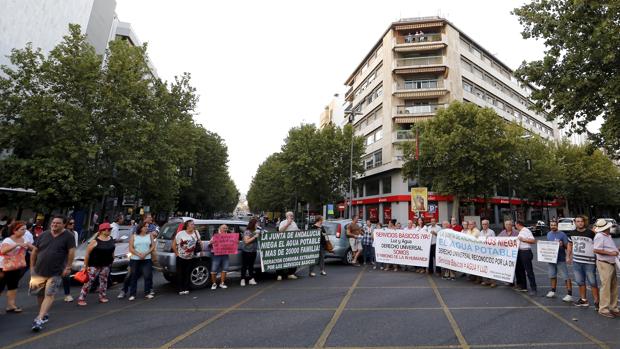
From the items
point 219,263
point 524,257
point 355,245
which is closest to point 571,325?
point 524,257

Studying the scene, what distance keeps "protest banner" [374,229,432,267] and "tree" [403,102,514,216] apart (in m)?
16.7

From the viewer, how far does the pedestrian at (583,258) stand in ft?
21.7

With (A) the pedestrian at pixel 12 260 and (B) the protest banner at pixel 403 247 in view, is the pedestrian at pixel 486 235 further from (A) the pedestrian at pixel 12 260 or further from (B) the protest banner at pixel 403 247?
(A) the pedestrian at pixel 12 260

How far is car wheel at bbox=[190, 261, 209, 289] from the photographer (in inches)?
330

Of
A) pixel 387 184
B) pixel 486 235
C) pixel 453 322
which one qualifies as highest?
pixel 387 184

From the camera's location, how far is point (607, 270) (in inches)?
242

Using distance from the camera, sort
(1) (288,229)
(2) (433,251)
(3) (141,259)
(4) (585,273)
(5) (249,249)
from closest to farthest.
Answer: (4) (585,273)
(3) (141,259)
(5) (249,249)
(1) (288,229)
(2) (433,251)

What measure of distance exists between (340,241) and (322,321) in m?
7.16

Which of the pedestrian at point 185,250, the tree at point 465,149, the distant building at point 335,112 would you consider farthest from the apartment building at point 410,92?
the pedestrian at point 185,250

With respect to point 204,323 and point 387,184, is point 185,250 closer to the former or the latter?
point 204,323

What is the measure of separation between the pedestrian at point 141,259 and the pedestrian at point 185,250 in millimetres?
542

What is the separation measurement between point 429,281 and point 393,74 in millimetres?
31723

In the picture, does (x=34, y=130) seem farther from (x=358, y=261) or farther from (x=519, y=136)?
(x=519, y=136)

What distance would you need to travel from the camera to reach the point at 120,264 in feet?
31.7
